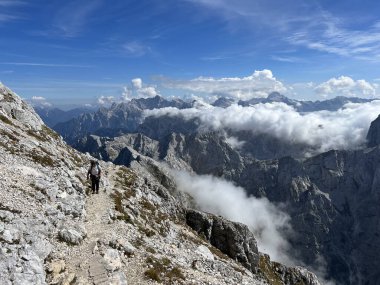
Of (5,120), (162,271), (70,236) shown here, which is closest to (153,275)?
(162,271)

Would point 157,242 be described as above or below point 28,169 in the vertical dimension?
below

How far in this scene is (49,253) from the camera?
28906 millimetres

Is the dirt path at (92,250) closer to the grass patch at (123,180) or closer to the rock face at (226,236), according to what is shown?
the grass patch at (123,180)

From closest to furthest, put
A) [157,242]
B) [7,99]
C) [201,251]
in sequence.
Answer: [157,242] → [201,251] → [7,99]

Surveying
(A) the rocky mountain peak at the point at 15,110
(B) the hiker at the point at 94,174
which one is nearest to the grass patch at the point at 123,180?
(B) the hiker at the point at 94,174

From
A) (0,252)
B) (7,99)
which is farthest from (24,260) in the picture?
(7,99)

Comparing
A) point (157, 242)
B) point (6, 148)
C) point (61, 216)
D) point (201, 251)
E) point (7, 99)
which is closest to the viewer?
point (61, 216)

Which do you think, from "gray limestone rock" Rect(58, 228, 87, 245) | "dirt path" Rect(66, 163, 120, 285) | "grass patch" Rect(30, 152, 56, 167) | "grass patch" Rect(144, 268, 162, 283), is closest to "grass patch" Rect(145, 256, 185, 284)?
"grass patch" Rect(144, 268, 162, 283)

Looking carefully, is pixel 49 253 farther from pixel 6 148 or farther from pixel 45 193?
pixel 6 148

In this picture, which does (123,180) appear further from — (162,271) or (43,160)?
(162,271)

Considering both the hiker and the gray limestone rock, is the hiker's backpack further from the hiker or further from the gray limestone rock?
the gray limestone rock

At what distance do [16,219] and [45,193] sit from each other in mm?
8138

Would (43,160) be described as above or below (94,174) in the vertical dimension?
above

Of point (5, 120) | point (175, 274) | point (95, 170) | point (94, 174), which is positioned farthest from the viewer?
point (5, 120)
